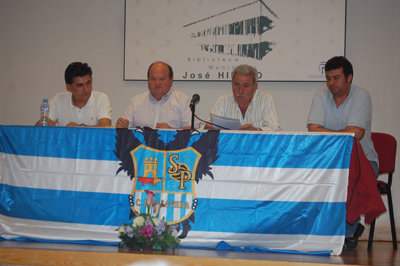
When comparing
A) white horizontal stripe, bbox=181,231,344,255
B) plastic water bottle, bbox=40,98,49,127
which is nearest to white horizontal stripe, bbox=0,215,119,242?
white horizontal stripe, bbox=181,231,344,255

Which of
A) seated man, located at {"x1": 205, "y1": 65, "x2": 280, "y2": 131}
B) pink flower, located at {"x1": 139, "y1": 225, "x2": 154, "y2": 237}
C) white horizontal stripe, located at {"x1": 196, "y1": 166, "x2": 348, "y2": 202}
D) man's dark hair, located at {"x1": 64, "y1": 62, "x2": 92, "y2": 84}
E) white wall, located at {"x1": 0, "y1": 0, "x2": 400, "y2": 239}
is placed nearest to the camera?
pink flower, located at {"x1": 139, "y1": 225, "x2": 154, "y2": 237}

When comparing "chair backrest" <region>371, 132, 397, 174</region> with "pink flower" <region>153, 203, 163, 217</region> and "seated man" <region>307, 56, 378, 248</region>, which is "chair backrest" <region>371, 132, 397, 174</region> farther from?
"pink flower" <region>153, 203, 163, 217</region>

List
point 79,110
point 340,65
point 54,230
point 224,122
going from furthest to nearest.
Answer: point 79,110 < point 340,65 < point 224,122 < point 54,230

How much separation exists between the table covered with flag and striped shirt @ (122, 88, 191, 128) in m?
1.00

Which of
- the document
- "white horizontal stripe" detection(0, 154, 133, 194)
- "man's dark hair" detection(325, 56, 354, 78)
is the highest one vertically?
"man's dark hair" detection(325, 56, 354, 78)

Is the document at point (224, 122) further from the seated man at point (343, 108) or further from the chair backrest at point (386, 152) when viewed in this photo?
the chair backrest at point (386, 152)

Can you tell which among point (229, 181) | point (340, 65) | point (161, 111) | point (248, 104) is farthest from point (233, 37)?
point (229, 181)

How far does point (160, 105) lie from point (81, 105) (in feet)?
2.25

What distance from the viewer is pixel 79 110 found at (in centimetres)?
383

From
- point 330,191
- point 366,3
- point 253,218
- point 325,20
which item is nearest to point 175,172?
point 253,218

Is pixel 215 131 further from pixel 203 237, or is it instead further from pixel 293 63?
pixel 293 63

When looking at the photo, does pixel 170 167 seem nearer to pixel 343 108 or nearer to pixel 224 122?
pixel 224 122

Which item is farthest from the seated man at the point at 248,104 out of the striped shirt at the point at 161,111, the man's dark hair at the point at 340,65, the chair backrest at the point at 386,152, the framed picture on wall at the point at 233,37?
the chair backrest at the point at 386,152

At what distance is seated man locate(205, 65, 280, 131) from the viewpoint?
3.57 m
